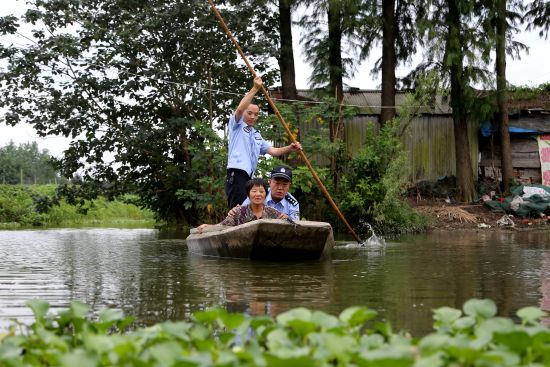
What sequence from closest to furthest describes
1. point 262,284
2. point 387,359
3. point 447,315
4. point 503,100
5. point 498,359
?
point 387,359 → point 498,359 → point 447,315 → point 262,284 → point 503,100

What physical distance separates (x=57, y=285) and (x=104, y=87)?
9111 millimetres

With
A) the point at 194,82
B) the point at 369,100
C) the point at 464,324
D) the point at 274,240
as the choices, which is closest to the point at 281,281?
the point at 274,240

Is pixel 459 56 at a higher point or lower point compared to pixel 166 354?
higher

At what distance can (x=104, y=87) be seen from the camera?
13906mm

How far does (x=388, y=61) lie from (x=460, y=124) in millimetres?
1938

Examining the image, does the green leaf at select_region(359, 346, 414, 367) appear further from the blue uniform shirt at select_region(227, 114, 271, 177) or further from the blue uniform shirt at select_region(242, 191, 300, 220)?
the blue uniform shirt at select_region(227, 114, 271, 177)

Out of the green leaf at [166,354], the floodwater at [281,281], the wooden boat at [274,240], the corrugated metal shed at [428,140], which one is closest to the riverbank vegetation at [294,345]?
the green leaf at [166,354]

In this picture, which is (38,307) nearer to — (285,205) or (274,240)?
(274,240)

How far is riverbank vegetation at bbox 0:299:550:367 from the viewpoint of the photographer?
1.92 metres

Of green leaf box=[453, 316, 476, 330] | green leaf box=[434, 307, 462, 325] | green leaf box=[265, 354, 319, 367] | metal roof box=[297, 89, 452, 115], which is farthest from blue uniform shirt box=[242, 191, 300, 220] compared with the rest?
metal roof box=[297, 89, 452, 115]

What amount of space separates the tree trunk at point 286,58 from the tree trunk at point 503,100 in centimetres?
404

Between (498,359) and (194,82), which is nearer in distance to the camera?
(498,359)

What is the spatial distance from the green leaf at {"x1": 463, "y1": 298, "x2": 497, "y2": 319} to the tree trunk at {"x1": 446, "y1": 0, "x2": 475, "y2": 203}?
40.7ft

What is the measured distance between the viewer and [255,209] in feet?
23.7
